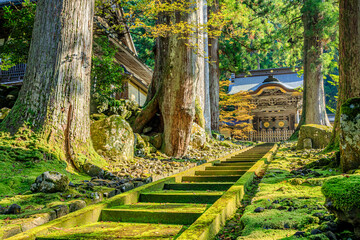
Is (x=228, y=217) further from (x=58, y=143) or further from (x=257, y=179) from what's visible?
(x=58, y=143)

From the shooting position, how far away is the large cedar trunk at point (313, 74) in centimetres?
1377

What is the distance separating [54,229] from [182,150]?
4.77 metres

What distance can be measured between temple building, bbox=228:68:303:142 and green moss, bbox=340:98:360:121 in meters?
16.4

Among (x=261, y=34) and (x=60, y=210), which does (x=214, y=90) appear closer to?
(x=261, y=34)

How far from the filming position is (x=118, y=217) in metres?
2.54

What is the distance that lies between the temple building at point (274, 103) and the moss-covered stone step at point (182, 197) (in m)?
17.7

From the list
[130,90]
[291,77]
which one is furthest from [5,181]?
[291,77]

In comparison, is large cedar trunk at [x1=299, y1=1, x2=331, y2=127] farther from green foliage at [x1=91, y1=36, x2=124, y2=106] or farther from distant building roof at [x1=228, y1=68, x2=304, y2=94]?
distant building roof at [x1=228, y1=68, x2=304, y2=94]

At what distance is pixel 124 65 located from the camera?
1470 centimetres

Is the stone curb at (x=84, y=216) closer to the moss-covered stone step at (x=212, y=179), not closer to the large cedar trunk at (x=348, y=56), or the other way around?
the moss-covered stone step at (x=212, y=179)

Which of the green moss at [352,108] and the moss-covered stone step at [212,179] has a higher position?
the green moss at [352,108]

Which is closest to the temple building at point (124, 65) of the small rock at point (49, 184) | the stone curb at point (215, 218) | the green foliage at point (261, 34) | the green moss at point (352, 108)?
the green foliage at point (261, 34)

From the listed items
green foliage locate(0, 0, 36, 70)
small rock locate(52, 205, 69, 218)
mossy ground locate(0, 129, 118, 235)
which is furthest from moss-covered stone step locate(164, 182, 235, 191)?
green foliage locate(0, 0, 36, 70)

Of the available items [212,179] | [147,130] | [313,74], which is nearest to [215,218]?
[212,179]
